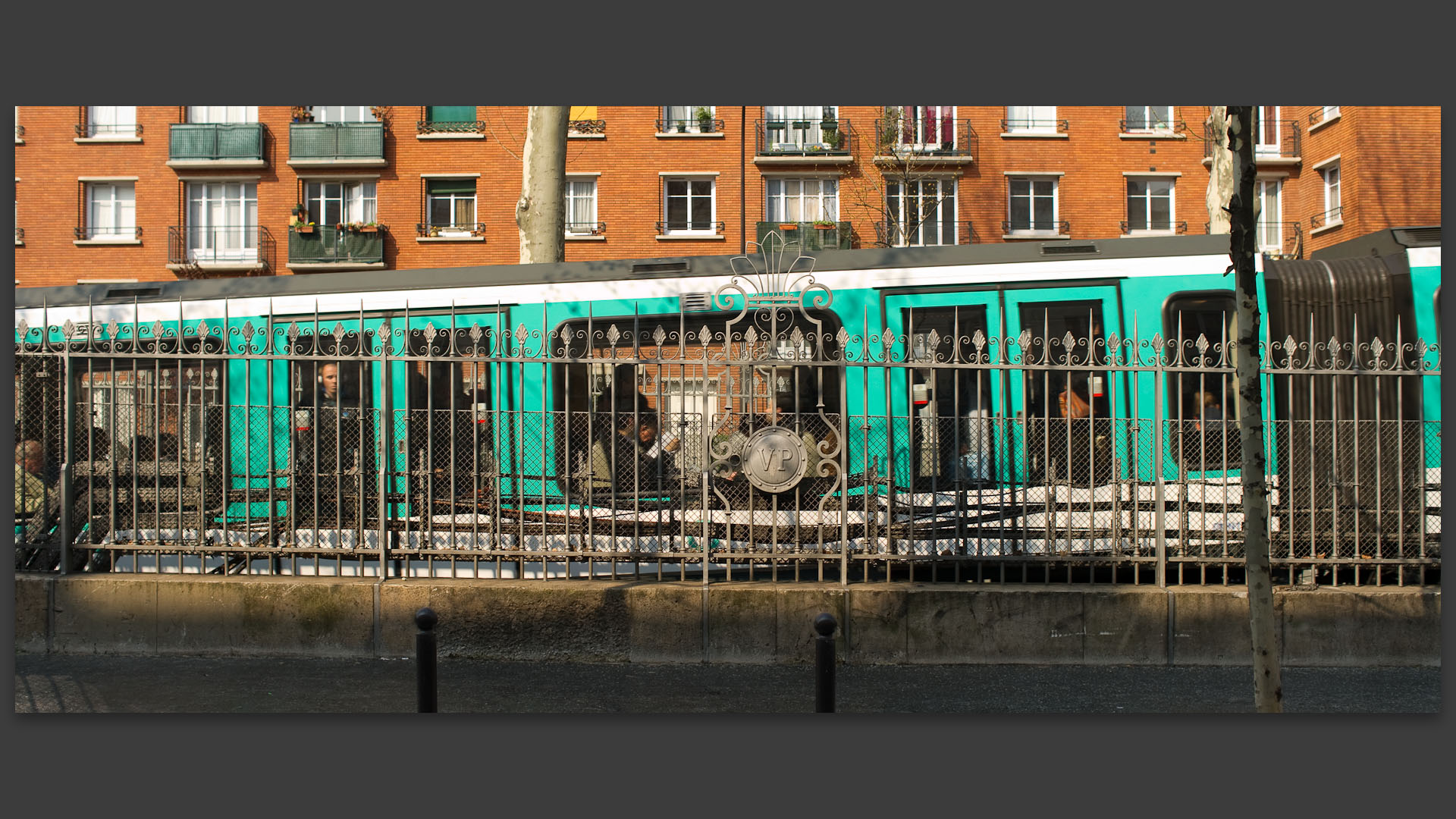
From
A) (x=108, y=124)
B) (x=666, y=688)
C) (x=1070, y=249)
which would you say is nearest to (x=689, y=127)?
(x=108, y=124)

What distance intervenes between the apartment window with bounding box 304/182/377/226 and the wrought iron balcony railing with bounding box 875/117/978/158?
12.6 meters

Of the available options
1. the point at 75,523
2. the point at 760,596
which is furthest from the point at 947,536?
the point at 75,523

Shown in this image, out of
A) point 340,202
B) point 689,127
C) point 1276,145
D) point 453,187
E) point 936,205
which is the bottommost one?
point 936,205

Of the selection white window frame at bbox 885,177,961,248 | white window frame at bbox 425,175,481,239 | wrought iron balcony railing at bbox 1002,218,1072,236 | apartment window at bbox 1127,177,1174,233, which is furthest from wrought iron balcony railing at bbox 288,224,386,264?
apartment window at bbox 1127,177,1174,233

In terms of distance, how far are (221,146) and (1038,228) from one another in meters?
20.3

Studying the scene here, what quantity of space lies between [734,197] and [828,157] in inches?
99.9

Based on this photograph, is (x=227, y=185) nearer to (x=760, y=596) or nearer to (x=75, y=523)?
(x=75, y=523)

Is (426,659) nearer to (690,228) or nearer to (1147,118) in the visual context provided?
(690,228)

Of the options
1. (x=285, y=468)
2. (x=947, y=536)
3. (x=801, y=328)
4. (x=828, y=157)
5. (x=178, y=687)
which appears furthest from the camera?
(x=828, y=157)

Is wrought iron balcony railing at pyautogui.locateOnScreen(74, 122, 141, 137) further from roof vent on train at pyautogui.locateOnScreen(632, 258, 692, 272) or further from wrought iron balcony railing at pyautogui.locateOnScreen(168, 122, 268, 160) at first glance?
roof vent on train at pyautogui.locateOnScreen(632, 258, 692, 272)

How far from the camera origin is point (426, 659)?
5.73 m

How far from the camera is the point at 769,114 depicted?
98.0 ft

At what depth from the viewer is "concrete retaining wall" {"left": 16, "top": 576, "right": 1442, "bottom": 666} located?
7.74m

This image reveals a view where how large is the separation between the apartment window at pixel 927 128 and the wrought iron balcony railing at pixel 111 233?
A: 18736 mm
